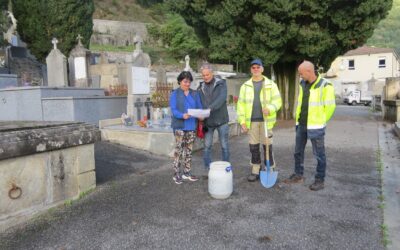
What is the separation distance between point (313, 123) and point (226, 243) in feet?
7.40

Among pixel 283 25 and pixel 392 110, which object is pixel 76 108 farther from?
pixel 392 110

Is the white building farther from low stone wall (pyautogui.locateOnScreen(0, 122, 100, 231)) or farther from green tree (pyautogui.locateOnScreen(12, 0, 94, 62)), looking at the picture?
low stone wall (pyautogui.locateOnScreen(0, 122, 100, 231))

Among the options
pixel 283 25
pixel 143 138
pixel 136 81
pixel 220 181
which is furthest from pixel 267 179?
pixel 283 25

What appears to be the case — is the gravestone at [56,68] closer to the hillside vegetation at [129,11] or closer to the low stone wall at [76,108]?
the low stone wall at [76,108]

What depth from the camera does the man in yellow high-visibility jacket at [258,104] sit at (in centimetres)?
524

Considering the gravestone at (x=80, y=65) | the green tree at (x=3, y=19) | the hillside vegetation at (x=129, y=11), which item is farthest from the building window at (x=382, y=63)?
the green tree at (x=3, y=19)

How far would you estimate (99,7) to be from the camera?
171 feet

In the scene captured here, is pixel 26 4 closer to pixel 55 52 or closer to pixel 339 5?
pixel 55 52

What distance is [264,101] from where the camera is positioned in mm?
5262

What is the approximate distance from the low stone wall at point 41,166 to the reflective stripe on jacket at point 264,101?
2.15 metres

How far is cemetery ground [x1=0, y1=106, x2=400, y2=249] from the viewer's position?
11.6 ft

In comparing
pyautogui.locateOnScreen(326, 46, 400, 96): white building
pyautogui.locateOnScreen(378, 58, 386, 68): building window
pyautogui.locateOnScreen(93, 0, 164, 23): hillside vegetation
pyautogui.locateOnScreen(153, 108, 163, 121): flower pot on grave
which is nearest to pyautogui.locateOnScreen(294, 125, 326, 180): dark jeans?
pyautogui.locateOnScreen(153, 108, 163, 121): flower pot on grave

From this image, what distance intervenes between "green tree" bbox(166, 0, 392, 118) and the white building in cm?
3020

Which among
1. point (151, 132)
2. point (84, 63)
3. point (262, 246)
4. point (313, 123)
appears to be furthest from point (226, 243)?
point (84, 63)
